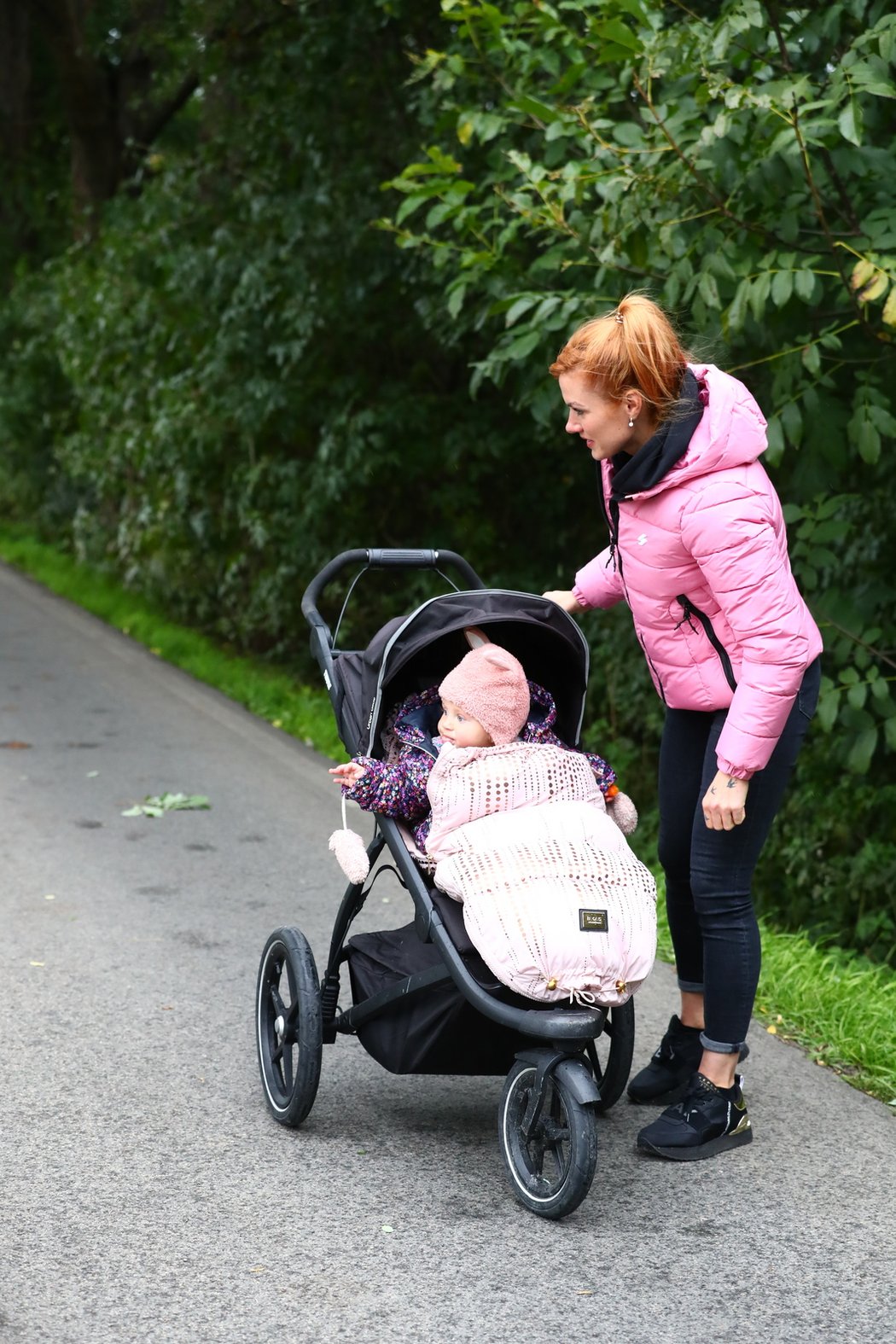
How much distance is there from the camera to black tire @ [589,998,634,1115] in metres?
4.09

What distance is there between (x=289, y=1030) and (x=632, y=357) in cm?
191

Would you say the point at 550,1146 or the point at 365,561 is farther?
the point at 365,561

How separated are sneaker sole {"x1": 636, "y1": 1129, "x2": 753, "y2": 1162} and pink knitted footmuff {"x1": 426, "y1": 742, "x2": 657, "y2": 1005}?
0.54 meters

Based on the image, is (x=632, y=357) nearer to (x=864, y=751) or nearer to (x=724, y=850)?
(x=724, y=850)

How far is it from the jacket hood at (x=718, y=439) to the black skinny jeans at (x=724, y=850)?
1.94 ft

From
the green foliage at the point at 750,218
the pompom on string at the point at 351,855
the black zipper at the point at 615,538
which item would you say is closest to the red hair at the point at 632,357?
the black zipper at the point at 615,538

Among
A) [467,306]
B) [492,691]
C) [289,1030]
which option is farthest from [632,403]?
[467,306]

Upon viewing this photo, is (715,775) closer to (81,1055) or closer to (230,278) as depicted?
(81,1055)

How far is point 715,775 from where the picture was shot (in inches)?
149

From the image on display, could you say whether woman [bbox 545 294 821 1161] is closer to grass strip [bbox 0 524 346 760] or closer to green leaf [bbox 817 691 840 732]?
green leaf [bbox 817 691 840 732]

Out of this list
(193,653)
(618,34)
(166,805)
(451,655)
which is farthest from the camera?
(193,653)

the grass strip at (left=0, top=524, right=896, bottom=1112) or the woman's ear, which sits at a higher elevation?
the woman's ear

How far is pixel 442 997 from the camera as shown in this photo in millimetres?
3795

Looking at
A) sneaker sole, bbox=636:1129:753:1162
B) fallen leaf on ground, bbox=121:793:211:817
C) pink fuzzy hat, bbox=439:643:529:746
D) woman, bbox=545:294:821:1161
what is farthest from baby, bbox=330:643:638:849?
fallen leaf on ground, bbox=121:793:211:817
